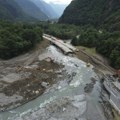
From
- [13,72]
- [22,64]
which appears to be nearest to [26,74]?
[13,72]

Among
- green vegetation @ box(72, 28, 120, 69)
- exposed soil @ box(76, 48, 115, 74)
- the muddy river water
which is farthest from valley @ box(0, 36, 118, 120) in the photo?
green vegetation @ box(72, 28, 120, 69)

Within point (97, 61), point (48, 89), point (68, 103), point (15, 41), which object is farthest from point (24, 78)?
point (97, 61)

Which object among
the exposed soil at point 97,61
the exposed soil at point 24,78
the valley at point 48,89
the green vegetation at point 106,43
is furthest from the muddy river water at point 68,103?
the green vegetation at point 106,43

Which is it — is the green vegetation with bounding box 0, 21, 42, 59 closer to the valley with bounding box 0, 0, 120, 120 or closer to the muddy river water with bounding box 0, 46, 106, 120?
the valley with bounding box 0, 0, 120, 120

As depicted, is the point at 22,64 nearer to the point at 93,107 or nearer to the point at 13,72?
the point at 13,72

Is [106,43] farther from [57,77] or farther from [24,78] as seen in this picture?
[24,78]

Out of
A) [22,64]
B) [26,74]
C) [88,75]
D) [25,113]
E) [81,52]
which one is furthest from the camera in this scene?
[81,52]

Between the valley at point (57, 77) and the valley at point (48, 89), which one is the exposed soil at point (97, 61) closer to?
the valley at point (57, 77)

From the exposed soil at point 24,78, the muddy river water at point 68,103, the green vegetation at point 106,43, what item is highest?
the green vegetation at point 106,43
